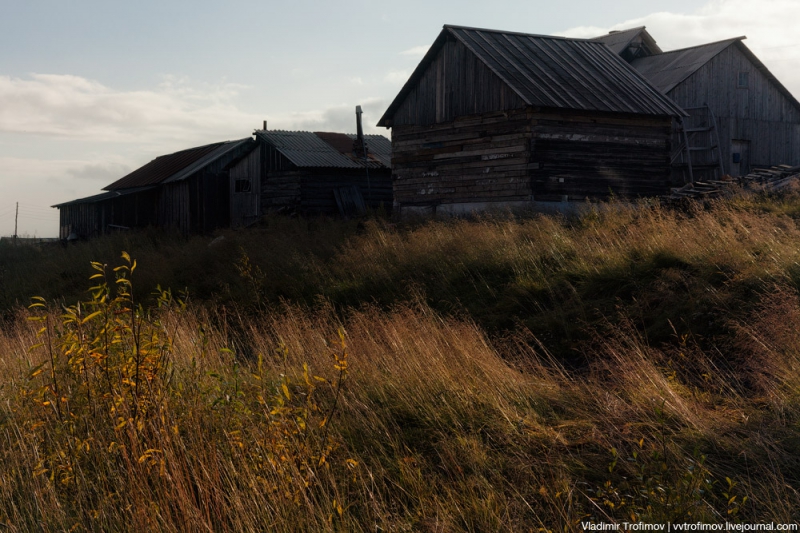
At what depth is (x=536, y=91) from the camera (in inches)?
754

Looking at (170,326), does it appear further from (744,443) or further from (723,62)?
(723,62)

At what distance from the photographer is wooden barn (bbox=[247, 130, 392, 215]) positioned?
1078 inches

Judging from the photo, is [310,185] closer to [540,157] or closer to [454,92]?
[454,92]

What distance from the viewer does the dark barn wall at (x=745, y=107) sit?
27250mm

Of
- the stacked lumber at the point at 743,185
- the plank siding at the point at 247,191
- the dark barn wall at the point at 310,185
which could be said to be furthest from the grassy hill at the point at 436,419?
the plank siding at the point at 247,191

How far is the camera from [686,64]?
2797 centimetres

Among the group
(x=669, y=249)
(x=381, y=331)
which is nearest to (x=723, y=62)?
(x=669, y=249)

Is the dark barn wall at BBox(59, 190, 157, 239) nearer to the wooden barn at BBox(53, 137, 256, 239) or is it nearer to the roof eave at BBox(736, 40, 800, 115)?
the wooden barn at BBox(53, 137, 256, 239)

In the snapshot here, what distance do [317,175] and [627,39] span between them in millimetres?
14754

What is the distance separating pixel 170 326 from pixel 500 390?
3997 millimetres

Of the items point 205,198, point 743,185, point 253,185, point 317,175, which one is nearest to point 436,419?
point 743,185

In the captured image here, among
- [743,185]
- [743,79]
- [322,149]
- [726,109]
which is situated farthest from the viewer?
[322,149]

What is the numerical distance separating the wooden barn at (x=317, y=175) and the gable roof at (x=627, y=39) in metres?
11.0

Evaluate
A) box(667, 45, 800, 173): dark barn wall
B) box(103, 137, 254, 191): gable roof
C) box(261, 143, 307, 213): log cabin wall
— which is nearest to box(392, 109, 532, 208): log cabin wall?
box(261, 143, 307, 213): log cabin wall
